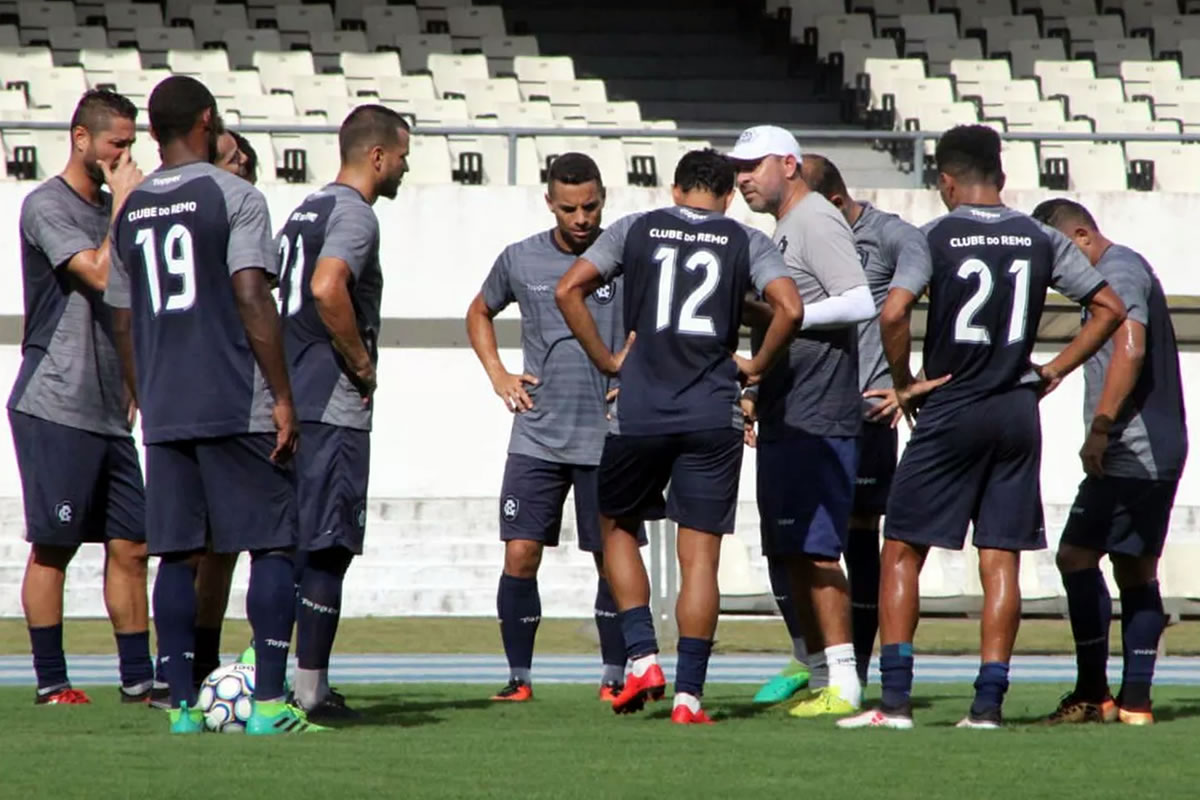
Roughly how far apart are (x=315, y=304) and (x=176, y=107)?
0.94 m

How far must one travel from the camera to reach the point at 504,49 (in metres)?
21.6

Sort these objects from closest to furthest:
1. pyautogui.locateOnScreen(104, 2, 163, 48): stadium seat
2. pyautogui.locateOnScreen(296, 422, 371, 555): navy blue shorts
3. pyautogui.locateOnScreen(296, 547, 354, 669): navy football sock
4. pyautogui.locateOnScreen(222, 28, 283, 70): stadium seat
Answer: pyautogui.locateOnScreen(296, 422, 371, 555): navy blue shorts < pyautogui.locateOnScreen(296, 547, 354, 669): navy football sock < pyautogui.locateOnScreen(222, 28, 283, 70): stadium seat < pyautogui.locateOnScreen(104, 2, 163, 48): stadium seat

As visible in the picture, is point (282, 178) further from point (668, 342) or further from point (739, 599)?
point (668, 342)

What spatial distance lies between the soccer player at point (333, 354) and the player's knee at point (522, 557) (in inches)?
49.1

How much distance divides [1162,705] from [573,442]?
8.71ft

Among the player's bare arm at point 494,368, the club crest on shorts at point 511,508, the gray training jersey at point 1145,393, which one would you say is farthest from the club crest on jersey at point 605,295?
the gray training jersey at point 1145,393

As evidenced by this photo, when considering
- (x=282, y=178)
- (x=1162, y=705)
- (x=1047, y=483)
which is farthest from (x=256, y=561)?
(x=1047, y=483)

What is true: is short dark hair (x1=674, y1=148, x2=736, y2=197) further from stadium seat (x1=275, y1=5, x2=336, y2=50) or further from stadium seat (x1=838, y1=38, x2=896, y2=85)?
stadium seat (x1=275, y1=5, x2=336, y2=50)

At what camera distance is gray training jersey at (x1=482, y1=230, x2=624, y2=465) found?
26.0 ft

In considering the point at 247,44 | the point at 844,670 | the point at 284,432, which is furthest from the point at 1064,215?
the point at 247,44

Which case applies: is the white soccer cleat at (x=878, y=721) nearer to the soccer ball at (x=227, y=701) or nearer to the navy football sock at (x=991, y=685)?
the navy football sock at (x=991, y=685)

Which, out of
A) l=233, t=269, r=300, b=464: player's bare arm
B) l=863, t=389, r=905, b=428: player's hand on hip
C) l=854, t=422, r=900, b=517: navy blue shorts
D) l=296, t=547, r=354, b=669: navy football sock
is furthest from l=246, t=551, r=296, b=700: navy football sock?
l=854, t=422, r=900, b=517: navy blue shorts

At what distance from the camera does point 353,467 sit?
21.8 ft

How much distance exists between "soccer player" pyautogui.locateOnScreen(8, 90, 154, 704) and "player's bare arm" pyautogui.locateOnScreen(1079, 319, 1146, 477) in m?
3.52
